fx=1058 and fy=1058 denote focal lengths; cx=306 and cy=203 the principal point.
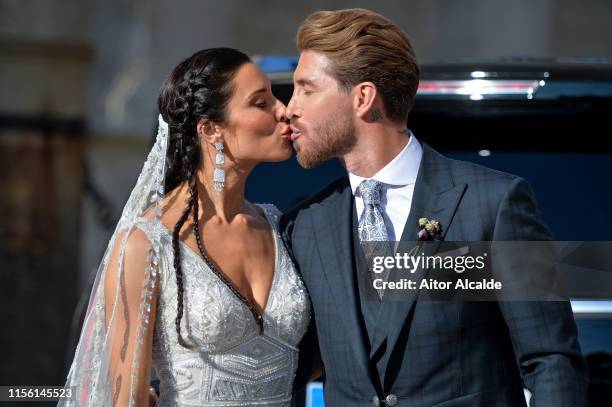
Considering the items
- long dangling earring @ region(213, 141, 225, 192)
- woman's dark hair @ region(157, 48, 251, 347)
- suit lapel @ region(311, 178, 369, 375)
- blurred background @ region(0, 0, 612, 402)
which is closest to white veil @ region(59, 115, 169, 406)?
woman's dark hair @ region(157, 48, 251, 347)

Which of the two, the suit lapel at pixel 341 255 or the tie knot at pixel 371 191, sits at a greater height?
the tie knot at pixel 371 191

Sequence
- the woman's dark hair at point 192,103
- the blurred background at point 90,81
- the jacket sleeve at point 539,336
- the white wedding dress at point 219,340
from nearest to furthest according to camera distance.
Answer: the jacket sleeve at point 539,336 < the white wedding dress at point 219,340 < the woman's dark hair at point 192,103 < the blurred background at point 90,81

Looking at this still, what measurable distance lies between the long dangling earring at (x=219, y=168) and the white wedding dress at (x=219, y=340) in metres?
0.24

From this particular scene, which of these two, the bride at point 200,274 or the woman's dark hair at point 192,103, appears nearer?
the bride at point 200,274

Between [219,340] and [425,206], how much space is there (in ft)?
2.44

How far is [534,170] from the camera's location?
3.73 m

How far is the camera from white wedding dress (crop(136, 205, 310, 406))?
10.4 feet

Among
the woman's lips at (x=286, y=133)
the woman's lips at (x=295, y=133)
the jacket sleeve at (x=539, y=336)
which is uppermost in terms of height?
the woman's lips at (x=286, y=133)

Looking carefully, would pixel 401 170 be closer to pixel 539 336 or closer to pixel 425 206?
pixel 425 206

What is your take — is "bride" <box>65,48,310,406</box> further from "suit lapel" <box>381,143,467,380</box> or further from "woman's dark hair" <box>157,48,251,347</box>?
"suit lapel" <box>381,143,467,380</box>

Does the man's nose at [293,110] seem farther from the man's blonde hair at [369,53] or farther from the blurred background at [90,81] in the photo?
the blurred background at [90,81]

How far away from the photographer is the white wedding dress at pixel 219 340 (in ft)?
10.4

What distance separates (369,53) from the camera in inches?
121

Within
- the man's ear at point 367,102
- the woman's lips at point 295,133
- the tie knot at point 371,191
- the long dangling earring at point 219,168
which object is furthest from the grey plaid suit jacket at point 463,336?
the long dangling earring at point 219,168
